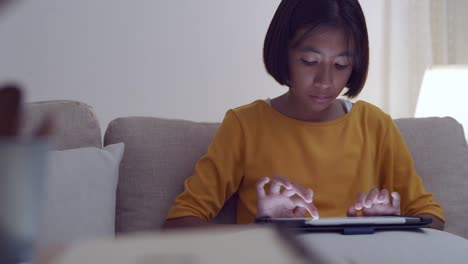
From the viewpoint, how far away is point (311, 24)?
1.34 meters

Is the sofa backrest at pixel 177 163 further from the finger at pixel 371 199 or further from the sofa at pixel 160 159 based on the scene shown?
the finger at pixel 371 199

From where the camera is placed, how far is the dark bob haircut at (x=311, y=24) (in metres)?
1.34

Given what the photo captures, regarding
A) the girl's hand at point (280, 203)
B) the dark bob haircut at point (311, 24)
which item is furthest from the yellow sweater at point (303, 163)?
the girl's hand at point (280, 203)

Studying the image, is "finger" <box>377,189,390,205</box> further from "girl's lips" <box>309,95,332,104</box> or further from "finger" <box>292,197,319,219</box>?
"girl's lips" <box>309,95,332,104</box>

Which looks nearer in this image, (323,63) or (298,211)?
(298,211)

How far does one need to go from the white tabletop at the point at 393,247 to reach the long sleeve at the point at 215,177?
1.41 ft

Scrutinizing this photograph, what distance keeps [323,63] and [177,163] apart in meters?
0.40

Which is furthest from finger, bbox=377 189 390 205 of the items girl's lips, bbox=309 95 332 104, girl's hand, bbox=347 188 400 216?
girl's lips, bbox=309 95 332 104

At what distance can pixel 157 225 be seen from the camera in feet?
4.44

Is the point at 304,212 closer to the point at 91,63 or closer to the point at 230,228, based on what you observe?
the point at 230,228

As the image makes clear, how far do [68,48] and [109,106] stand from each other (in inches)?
9.3

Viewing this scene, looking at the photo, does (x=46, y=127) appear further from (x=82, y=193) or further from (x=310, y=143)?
(x=310, y=143)

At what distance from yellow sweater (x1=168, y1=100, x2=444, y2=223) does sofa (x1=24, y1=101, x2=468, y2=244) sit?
90mm

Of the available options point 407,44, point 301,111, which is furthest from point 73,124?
point 407,44
